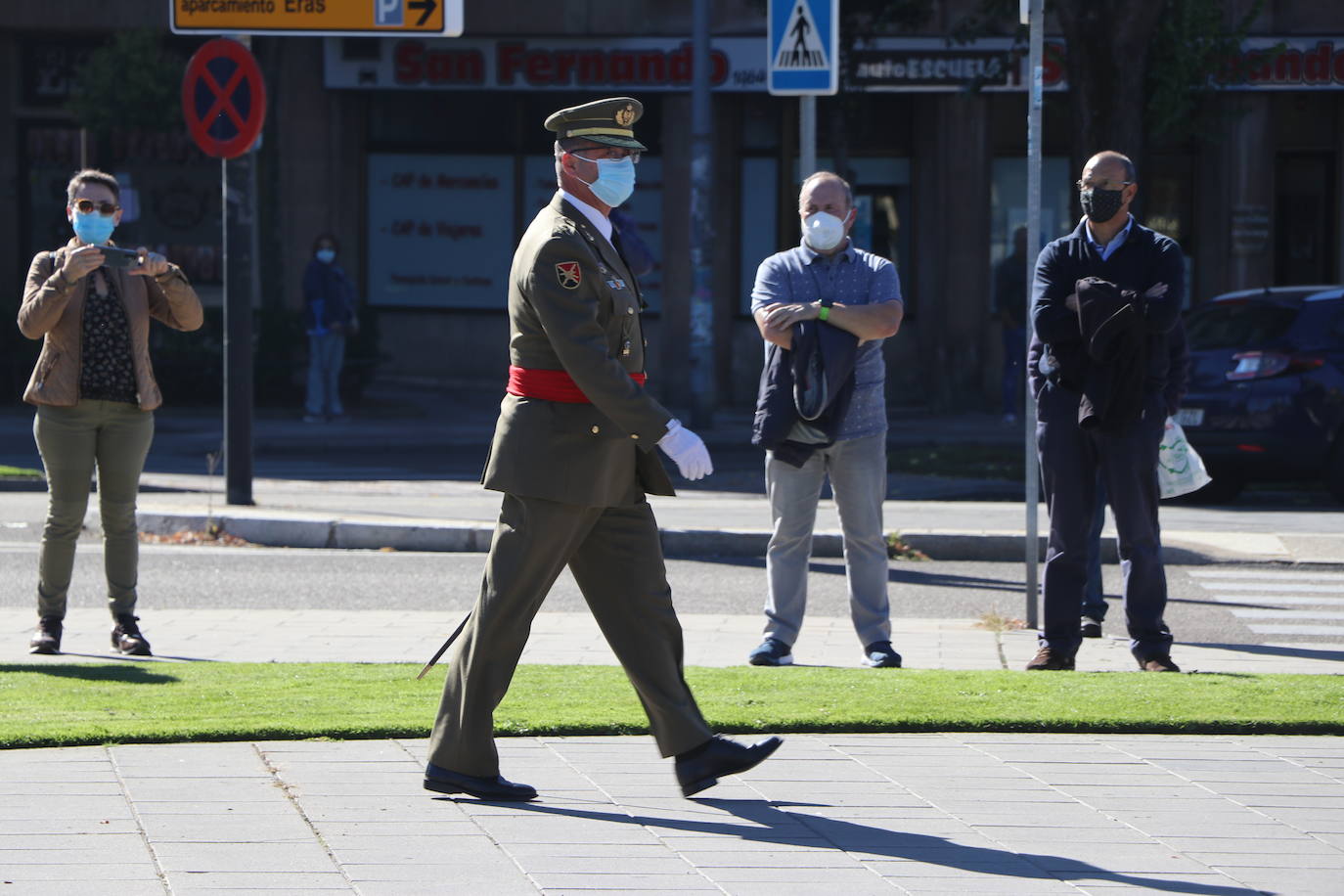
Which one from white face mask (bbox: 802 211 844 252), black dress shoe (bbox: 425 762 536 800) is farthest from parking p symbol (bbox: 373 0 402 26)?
black dress shoe (bbox: 425 762 536 800)

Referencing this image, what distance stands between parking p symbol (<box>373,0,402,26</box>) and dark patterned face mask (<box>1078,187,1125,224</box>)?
20.1 ft

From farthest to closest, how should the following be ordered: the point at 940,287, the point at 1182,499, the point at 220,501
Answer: the point at 940,287
the point at 1182,499
the point at 220,501

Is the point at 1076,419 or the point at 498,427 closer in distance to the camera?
the point at 498,427

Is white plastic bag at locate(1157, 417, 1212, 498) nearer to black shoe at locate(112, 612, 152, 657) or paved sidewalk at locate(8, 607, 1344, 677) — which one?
paved sidewalk at locate(8, 607, 1344, 677)

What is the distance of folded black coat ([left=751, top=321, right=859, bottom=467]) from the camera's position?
764 cm

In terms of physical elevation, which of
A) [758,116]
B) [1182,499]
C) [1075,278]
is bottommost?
[1182,499]

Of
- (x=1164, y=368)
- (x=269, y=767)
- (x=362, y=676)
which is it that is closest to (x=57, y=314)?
(x=362, y=676)

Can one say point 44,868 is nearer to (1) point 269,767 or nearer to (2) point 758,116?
(1) point 269,767

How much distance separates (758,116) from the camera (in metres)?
23.2

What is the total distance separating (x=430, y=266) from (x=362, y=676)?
56.6ft

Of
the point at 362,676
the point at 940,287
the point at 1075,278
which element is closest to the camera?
the point at 362,676

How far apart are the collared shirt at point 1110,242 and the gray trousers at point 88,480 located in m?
3.77

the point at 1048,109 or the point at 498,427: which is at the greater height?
the point at 1048,109

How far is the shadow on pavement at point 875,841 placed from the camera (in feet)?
14.9
